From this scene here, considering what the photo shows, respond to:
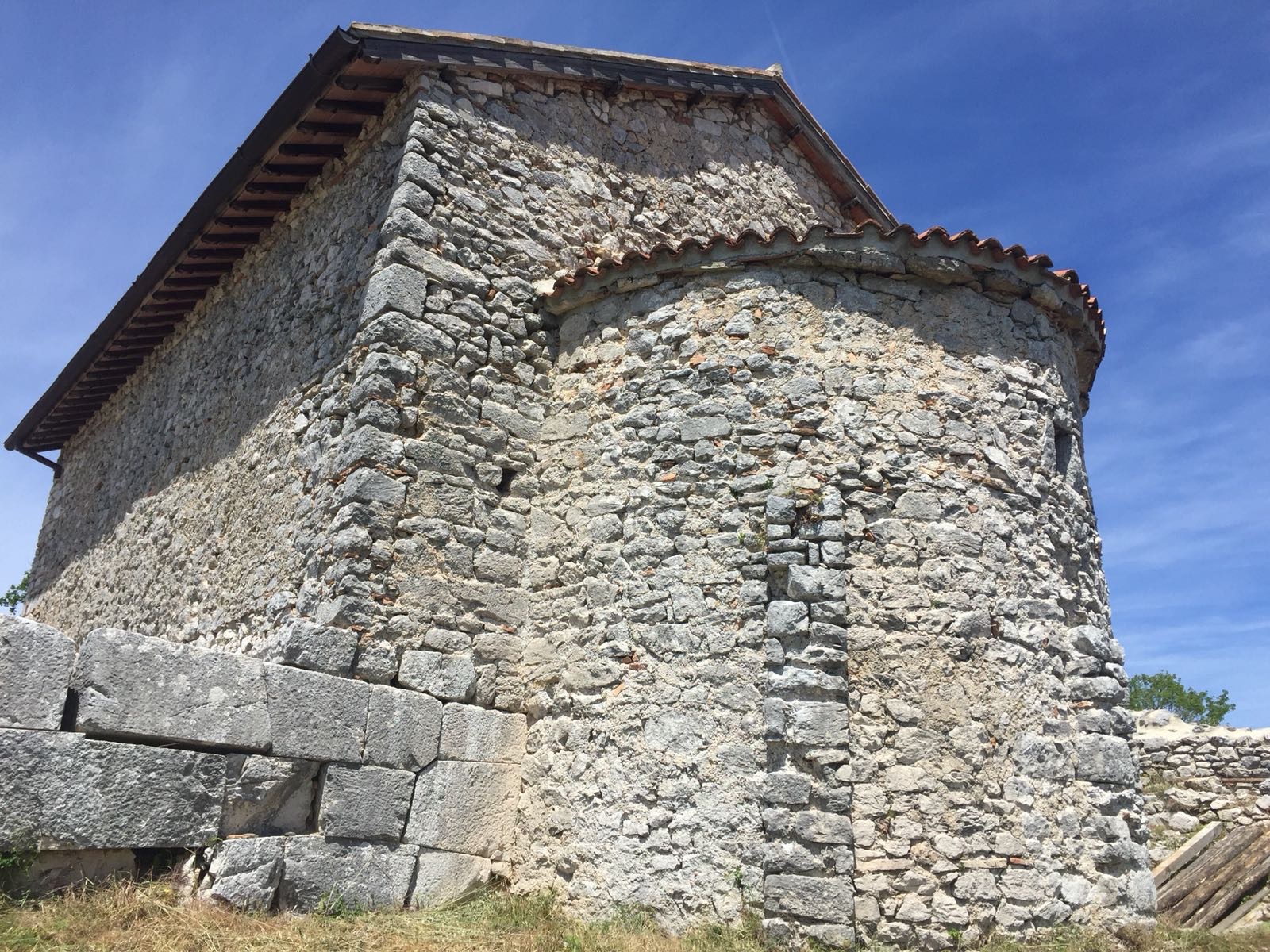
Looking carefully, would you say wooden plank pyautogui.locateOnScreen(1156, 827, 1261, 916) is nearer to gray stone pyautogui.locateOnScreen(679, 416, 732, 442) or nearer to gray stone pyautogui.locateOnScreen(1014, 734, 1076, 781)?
gray stone pyautogui.locateOnScreen(1014, 734, 1076, 781)

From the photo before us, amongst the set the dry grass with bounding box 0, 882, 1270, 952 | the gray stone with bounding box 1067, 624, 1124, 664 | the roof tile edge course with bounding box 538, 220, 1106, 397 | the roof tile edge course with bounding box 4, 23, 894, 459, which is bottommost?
the dry grass with bounding box 0, 882, 1270, 952

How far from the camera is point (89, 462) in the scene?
13.6 m

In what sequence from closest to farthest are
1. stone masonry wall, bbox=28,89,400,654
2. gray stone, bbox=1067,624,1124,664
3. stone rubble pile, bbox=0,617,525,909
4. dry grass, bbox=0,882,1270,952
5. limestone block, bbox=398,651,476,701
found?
A: dry grass, bbox=0,882,1270,952
stone rubble pile, bbox=0,617,525,909
limestone block, bbox=398,651,476,701
gray stone, bbox=1067,624,1124,664
stone masonry wall, bbox=28,89,400,654

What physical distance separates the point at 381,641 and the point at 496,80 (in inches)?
192

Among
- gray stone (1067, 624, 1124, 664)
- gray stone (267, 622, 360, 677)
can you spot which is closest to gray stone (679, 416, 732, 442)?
gray stone (267, 622, 360, 677)

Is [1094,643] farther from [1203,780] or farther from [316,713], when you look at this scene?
[316,713]

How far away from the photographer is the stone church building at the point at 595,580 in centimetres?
565

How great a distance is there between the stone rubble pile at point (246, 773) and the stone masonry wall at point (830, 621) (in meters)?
0.60

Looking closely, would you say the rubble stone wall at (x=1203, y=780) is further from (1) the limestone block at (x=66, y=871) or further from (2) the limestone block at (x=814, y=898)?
(1) the limestone block at (x=66, y=871)

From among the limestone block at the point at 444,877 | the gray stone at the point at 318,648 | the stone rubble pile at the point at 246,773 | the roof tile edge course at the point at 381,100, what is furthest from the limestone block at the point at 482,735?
the roof tile edge course at the point at 381,100

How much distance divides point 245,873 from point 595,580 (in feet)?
9.33

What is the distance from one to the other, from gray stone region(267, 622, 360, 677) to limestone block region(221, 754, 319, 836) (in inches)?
23.0

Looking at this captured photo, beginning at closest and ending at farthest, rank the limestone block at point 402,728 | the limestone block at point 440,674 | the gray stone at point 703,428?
the limestone block at point 402,728 < the limestone block at point 440,674 < the gray stone at point 703,428

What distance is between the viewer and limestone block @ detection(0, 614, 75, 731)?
477 centimetres
